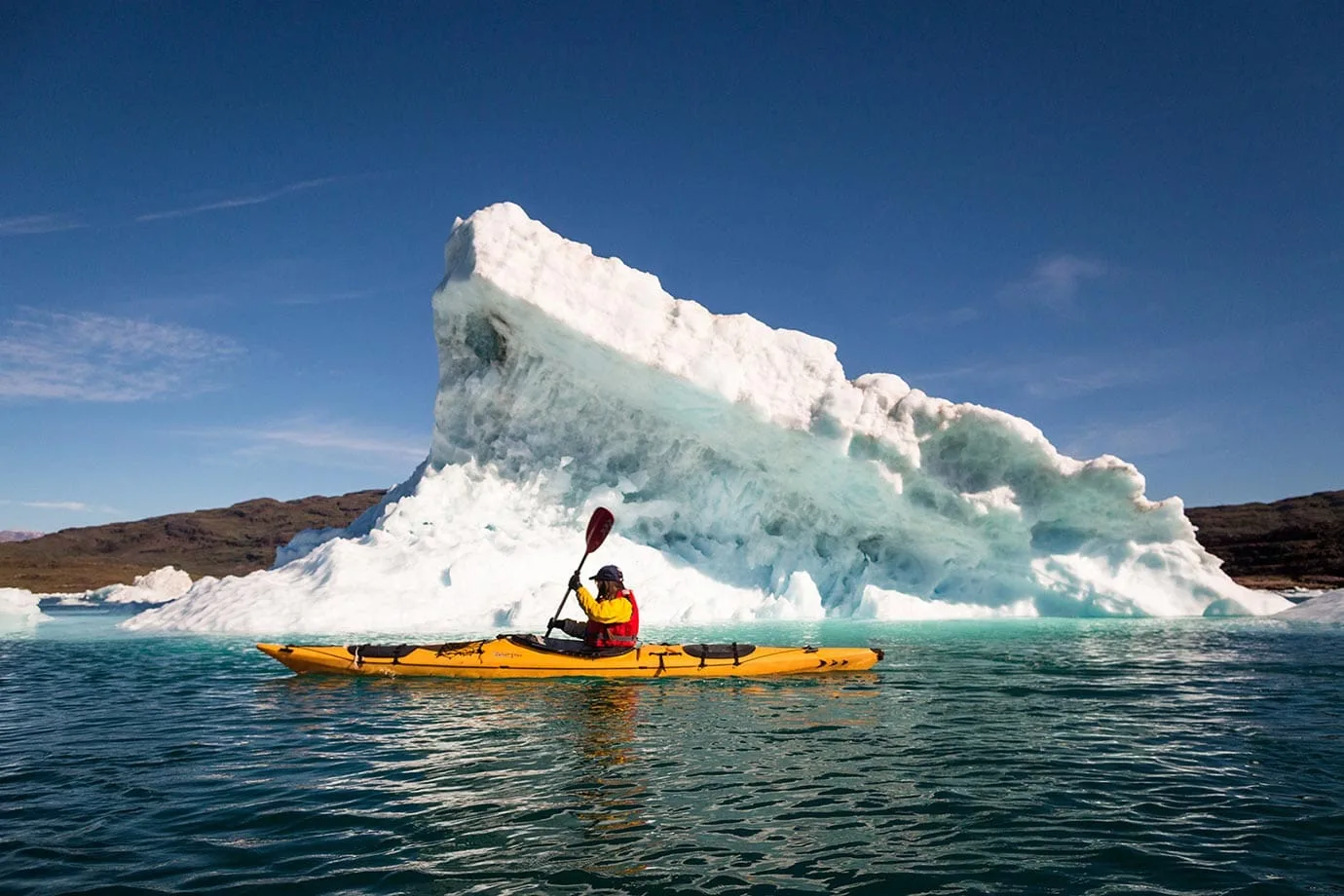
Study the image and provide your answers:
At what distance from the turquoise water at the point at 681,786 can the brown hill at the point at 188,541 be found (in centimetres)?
8144

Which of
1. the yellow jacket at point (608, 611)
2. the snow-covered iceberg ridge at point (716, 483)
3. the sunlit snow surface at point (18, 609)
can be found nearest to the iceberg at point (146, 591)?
the sunlit snow surface at point (18, 609)

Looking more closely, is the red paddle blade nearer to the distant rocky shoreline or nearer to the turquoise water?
the turquoise water

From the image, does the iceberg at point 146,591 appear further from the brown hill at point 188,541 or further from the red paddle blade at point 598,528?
the red paddle blade at point 598,528

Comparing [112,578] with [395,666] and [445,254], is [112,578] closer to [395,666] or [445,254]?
[445,254]

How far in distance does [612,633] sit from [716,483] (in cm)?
1309

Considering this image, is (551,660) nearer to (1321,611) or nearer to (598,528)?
(598,528)

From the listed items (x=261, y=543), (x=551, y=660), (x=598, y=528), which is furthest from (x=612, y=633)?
(x=261, y=543)

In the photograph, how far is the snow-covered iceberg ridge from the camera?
A: 72.1 ft

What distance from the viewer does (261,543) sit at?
100312mm

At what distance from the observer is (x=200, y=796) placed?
570cm

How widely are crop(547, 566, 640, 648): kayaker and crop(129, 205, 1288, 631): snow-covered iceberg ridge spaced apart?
9366 mm

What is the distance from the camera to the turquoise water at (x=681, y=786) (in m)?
4.26

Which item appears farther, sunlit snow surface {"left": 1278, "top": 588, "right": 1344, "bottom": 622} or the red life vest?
sunlit snow surface {"left": 1278, "top": 588, "right": 1344, "bottom": 622}

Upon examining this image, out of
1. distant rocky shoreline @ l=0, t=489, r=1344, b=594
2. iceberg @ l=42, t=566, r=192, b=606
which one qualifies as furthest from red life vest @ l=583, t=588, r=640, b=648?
distant rocky shoreline @ l=0, t=489, r=1344, b=594
